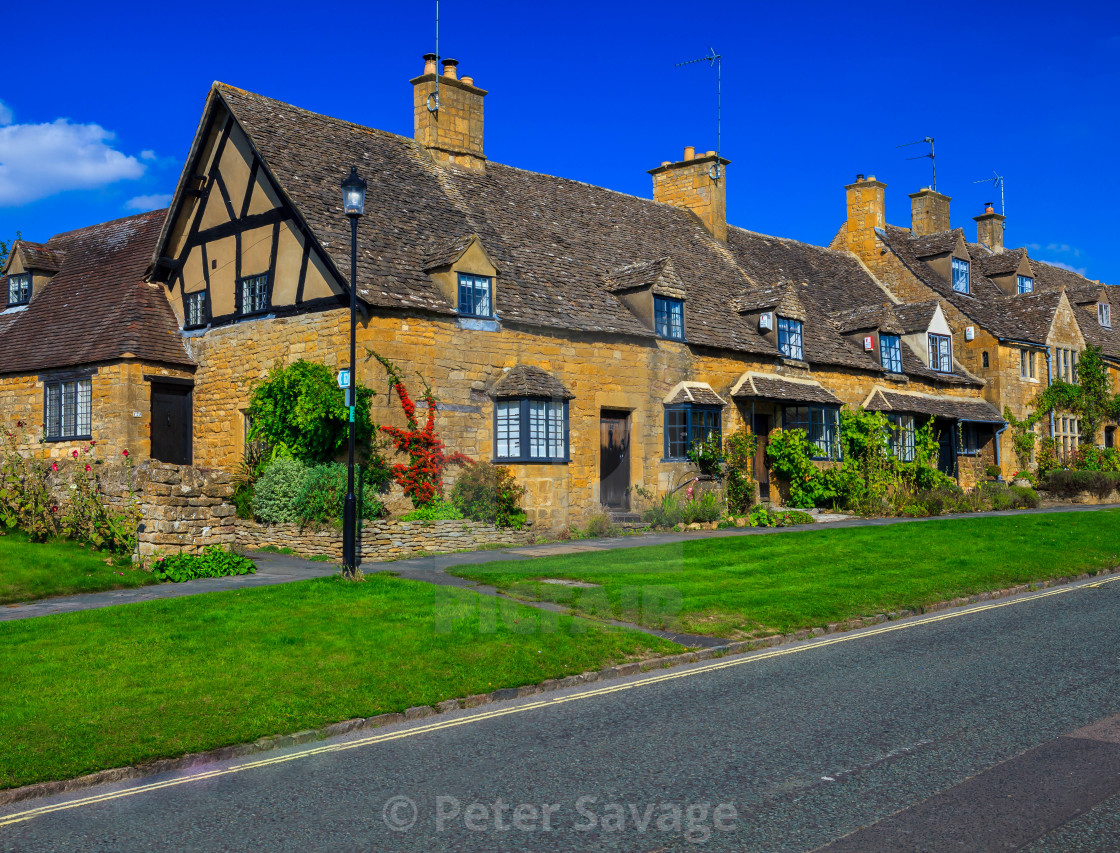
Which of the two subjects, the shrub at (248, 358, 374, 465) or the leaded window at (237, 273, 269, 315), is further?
the leaded window at (237, 273, 269, 315)

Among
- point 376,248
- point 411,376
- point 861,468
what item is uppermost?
point 376,248

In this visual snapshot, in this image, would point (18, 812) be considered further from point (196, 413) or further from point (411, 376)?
point (196, 413)

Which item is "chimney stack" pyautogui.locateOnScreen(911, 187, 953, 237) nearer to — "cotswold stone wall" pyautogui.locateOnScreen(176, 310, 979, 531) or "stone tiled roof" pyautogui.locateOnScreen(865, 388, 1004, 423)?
"stone tiled roof" pyautogui.locateOnScreen(865, 388, 1004, 423)

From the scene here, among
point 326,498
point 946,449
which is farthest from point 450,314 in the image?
point 946,449

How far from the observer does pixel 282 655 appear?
9.00 m

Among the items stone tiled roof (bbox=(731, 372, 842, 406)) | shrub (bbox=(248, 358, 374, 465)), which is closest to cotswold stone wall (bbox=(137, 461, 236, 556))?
shrub (bbox=(248, 358, 374, 465))

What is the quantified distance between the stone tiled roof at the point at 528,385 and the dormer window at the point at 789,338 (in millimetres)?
8578

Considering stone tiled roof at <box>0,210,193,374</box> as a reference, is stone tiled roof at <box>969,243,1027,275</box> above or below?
above

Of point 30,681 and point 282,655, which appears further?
point 282,655

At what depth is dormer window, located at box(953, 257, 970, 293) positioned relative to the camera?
3525cm

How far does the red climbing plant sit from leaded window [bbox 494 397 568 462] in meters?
1.71

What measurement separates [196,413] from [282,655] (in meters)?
15.2

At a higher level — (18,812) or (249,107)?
(249,107)

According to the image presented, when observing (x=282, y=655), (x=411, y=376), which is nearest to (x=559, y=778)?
(x=282, y=655)
